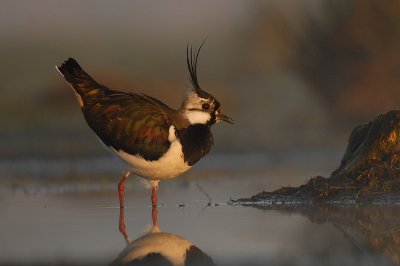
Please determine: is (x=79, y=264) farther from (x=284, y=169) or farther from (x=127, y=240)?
(x=284, y=169)

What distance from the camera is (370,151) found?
38.4ft

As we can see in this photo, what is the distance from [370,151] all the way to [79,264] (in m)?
5.46

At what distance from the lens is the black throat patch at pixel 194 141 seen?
35.5 feet

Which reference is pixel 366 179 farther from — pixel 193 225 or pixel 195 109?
pixel 193 225

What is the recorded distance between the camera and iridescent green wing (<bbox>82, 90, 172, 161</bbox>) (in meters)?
10.9

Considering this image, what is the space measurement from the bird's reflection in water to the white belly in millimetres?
1974

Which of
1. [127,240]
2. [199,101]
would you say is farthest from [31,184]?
[127,240]

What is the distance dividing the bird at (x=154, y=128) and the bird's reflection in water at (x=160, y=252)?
207 cm

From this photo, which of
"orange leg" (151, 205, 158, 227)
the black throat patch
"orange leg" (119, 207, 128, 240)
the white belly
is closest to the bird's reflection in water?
"orange leg" (119, 207, 128, 240)

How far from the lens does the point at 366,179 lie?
11359 millimetres

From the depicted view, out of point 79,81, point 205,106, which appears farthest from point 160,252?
point 79,81

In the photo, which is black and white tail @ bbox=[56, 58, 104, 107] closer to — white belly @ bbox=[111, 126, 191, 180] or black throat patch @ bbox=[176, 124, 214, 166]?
white belly @ bbox=[111, 126, 191, 180]

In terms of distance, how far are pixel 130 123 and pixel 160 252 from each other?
12.5ft

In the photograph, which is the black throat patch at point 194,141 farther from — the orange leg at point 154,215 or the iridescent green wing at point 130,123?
the orange leg at point 154,215
